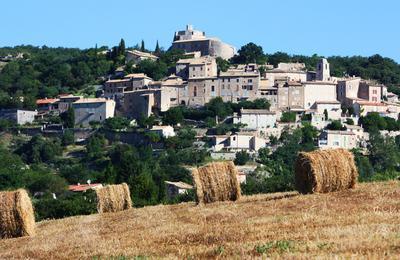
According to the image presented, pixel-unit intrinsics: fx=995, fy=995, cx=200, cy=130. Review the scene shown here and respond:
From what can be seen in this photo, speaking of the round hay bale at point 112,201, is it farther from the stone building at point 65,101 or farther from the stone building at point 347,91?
the stone building at point 65,101

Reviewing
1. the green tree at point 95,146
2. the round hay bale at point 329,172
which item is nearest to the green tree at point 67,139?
the green tree at point 95,146

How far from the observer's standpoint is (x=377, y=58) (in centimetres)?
11919

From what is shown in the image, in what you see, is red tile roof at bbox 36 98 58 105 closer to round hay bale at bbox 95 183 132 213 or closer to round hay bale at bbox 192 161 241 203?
round hay bale at bbox 95 183 132 213

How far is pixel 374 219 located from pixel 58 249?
4126mm

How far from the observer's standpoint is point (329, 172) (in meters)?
16.1

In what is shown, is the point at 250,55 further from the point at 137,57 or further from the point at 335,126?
the point at 335,126

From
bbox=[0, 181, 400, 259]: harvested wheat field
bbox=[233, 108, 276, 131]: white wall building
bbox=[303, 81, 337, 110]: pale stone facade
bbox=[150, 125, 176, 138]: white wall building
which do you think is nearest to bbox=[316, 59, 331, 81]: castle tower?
bbox=[303, 81, 337, 110]: pale stone facade

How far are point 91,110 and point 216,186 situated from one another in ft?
247

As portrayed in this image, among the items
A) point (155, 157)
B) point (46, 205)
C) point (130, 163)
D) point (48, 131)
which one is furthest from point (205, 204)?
point (48, 131)

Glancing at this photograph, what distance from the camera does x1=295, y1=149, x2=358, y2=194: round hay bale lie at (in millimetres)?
16062

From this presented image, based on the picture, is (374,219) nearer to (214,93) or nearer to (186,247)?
(186,247)

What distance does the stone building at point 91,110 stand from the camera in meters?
91.6

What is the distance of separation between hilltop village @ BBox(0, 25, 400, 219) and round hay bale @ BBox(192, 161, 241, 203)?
4348 centimetres

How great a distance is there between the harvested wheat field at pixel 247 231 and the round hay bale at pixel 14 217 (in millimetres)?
264
